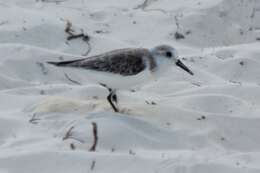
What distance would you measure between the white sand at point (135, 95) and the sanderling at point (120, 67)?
10.6 inches

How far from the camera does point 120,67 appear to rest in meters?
6.54

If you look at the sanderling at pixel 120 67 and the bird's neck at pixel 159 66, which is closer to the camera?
the sanderling at pixel 120 67

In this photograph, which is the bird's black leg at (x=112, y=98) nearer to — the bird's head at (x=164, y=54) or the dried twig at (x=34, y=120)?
the bird's head at (x=164, y=54)

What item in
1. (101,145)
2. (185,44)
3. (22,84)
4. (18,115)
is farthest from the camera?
(185,44)

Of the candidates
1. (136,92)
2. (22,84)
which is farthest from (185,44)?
(22,84)

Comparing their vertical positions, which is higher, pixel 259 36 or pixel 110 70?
pixel 110 70

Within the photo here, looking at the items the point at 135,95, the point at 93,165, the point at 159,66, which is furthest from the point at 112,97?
the point at 93,165

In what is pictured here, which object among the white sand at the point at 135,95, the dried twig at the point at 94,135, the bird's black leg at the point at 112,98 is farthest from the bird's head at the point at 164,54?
the dried twig at the point at 94,135

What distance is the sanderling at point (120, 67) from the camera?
256 inches

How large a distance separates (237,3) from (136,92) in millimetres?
3204

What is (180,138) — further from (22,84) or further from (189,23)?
(189,23)

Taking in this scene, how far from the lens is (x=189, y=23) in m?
9.73

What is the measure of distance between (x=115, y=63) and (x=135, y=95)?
0.94m

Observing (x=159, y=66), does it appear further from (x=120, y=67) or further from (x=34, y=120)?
(x=34, y=120)
